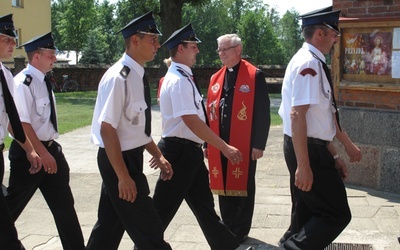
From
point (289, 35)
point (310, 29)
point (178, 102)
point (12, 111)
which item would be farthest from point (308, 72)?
point (289, 35)

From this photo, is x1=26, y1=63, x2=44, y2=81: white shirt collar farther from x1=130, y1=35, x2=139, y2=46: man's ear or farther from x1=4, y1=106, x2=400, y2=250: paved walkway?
x1=4, y1=106, x2=400, y2=250: paved walkway

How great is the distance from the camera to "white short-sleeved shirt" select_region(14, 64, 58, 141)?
4.85 meters

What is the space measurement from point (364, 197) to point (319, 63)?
3.41 metres

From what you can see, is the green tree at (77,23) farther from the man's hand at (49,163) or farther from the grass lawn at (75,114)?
the man's hand at (49,163)

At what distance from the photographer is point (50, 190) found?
195 inches

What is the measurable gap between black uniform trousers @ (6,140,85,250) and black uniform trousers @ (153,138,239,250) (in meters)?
0.74

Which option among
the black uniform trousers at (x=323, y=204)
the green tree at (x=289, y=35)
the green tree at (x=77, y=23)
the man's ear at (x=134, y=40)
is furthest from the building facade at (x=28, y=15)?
the green tree at (x=289, y=35)

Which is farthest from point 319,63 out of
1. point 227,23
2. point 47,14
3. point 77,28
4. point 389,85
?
point 227,23

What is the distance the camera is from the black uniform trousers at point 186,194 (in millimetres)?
4836

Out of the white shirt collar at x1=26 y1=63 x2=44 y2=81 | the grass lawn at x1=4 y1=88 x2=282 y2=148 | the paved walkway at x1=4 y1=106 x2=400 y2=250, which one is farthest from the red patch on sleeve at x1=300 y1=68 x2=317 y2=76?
the grass lawn at x1=4 y1=88 x2=282 y2=148

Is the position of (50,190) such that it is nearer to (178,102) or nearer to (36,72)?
(36,72)

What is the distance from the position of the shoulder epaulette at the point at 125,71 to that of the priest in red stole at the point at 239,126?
6.00 feet

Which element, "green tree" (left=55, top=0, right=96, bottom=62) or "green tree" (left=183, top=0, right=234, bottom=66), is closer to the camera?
"green tree" (left=55, top=0, right=96, bottom=62)

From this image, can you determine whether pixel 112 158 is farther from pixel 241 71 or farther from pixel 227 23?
pixel 227 23
